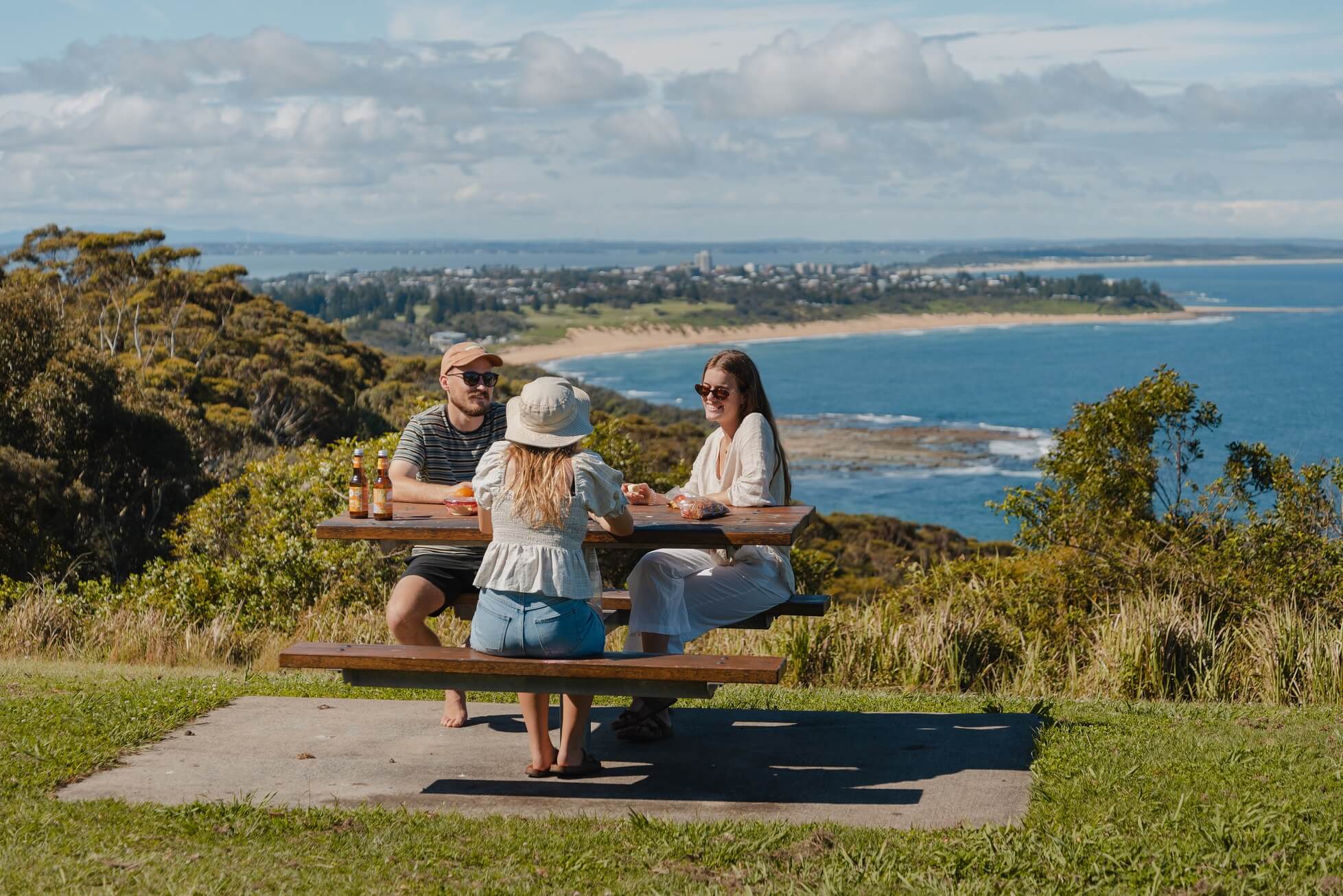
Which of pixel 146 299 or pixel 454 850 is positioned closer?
pixel 454 850

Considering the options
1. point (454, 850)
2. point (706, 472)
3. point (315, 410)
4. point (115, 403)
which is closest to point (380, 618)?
point (706, 472)

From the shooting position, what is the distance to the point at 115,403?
71.4ft

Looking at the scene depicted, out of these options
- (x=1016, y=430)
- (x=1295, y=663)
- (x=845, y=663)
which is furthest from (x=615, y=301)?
(x=1295, y=663)

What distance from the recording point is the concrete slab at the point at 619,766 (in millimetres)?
4816

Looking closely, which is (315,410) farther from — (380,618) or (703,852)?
(703,852)

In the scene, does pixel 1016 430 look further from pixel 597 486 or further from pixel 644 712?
pixel 597 486

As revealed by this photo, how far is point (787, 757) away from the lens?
212 inches

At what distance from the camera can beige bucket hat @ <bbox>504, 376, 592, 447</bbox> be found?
4.82m

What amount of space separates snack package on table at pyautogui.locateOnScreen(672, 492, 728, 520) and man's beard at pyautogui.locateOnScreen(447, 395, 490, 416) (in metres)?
1.17

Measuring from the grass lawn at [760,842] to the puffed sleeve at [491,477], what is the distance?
106 cm

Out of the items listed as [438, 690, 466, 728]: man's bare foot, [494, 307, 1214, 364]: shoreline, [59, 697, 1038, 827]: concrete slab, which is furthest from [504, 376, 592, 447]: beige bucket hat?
[494, 307, 1214, 364]: shoreline

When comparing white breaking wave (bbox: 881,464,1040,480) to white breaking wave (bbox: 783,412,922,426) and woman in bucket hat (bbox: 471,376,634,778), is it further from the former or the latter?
woman in bucket hat (bbox: 471,376,634,778)

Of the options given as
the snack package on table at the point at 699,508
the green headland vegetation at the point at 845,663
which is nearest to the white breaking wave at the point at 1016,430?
the green headland vegetation at the point at 845,663

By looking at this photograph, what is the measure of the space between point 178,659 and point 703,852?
16.8 ft
